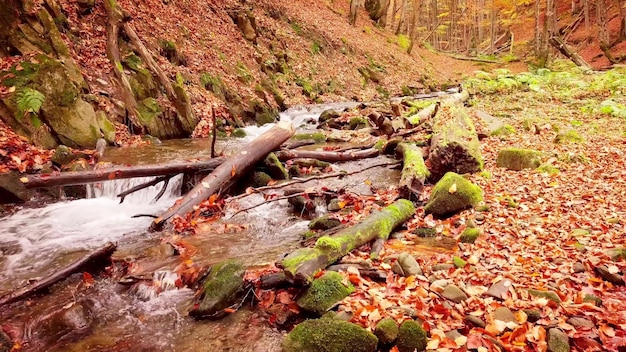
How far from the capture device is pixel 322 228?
19.8 ft

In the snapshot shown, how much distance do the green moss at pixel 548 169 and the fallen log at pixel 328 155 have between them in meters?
4.17

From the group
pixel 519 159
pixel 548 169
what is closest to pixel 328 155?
pixel 519 159

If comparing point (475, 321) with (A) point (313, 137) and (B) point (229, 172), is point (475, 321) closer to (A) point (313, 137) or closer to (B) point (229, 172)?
(B) point (229, 172)

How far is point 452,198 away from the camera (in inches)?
251

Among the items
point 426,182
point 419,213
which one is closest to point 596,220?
point 419,213

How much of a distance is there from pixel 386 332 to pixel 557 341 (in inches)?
54.7

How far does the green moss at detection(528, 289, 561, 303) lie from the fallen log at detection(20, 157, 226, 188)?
6.09m

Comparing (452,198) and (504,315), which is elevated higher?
(452,198)

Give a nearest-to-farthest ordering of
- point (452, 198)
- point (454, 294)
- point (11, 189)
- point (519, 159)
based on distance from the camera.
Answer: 1. point (454, 294)
2. point (452, 198)
3. point (11, 189)
4. point (519, 159)

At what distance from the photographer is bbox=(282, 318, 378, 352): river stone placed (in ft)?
A: 11.0

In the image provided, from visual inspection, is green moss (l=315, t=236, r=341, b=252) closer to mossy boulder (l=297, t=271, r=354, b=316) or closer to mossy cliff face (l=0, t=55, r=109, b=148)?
mossy boulder (l=297, t=271, r=354, b=316)

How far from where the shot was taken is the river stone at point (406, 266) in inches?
178

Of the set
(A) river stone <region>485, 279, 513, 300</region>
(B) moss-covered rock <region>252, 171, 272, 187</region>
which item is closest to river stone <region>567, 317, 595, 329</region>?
(A) river stone <region>485, 279, 513, 300</region>

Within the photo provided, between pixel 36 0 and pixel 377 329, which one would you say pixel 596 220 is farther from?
pixel 36 0
